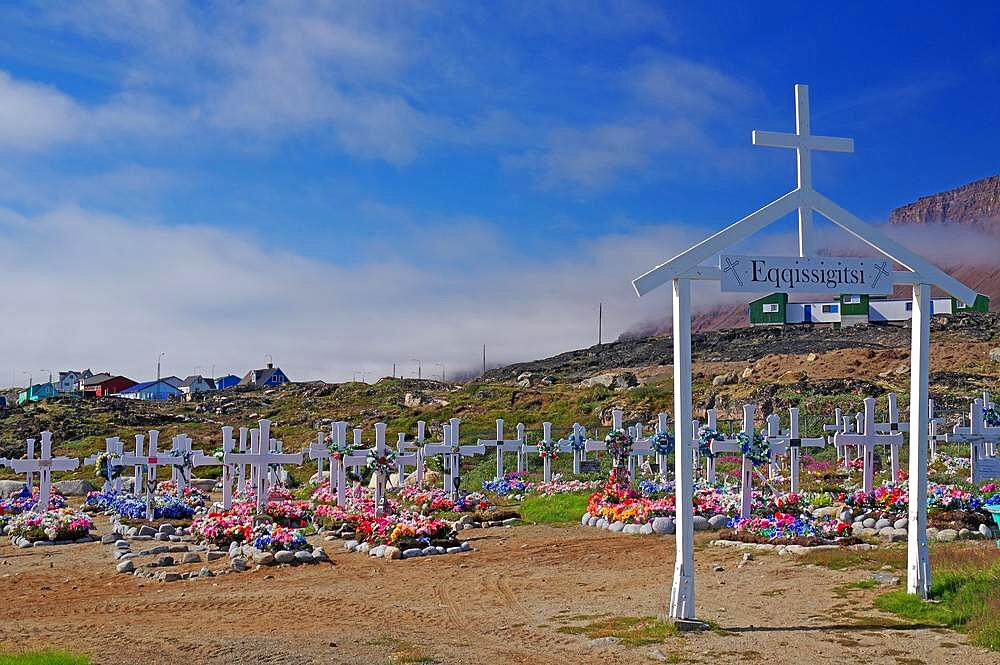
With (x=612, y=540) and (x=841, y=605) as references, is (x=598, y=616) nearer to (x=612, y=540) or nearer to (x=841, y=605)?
(x=841, y=605)

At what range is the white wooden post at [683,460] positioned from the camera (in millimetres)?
8273

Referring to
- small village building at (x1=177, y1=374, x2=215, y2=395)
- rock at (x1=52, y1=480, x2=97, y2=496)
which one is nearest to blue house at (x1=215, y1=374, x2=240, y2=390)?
small village building at (x1=177, y1=374, x2=215, y2=395)

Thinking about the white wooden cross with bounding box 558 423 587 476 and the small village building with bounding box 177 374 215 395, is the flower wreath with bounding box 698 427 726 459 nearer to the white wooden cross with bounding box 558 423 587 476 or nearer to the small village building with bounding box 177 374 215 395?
the white wooden cross with bounding box 558 423 587 476

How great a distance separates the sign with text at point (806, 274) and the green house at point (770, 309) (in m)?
0.50

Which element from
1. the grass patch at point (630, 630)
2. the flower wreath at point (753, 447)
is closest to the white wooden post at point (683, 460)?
the grass patch at point (630, 630)

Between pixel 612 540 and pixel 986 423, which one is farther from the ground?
pixel 986 423

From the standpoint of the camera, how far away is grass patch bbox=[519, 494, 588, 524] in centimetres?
1817

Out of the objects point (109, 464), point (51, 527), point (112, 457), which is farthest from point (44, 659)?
point (109, 464)

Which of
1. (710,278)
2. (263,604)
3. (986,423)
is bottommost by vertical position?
(263,604)

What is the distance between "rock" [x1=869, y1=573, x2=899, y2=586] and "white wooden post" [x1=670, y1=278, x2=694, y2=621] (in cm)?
292

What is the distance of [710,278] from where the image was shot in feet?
27.7

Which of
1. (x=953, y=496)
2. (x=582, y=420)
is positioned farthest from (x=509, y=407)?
(x=953, y=496)

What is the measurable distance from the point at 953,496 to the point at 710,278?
1002 centimetres

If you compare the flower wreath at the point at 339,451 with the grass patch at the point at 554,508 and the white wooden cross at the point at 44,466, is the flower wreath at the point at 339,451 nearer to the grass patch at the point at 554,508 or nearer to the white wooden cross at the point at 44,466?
the grass patch at the point at 554,508
